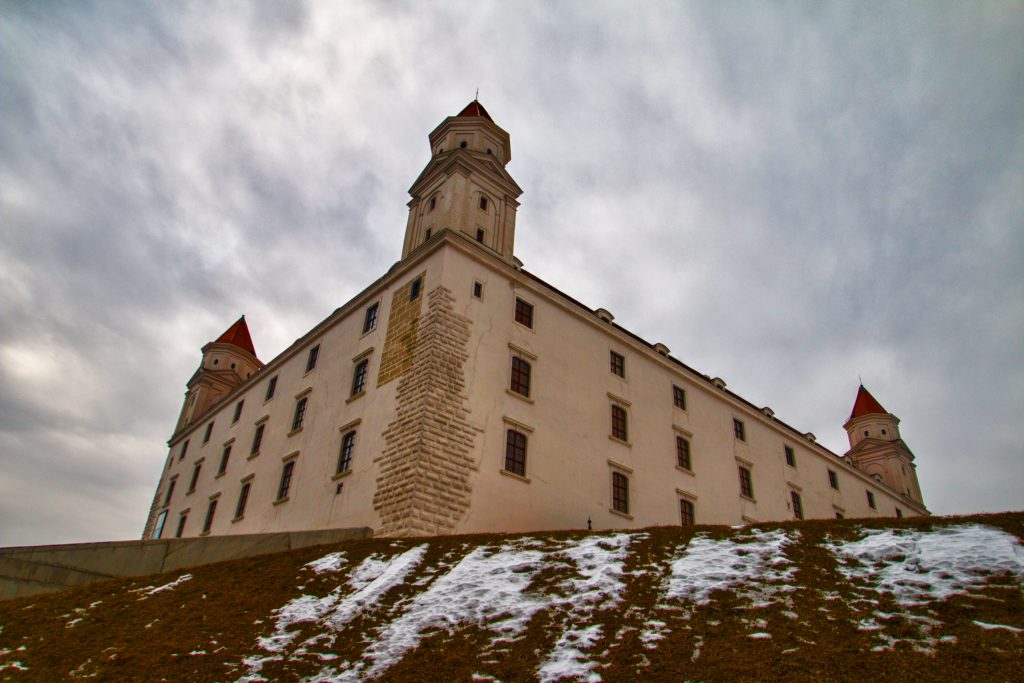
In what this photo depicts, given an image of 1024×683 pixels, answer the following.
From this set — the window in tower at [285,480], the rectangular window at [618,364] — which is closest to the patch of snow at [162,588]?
the window in tower at [285,480]

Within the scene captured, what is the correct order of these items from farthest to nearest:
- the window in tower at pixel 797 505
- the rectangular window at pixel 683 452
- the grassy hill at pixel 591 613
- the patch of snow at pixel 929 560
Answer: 1. the window in tower at pixel 797 505
2. the rectangular window at pixel 683 452
3. the patch of snow at pixel 929 560
4. the grassy hill at pixel 591 613

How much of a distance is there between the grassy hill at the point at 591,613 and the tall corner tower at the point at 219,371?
3071 centimetres

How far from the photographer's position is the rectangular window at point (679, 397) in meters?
33.8

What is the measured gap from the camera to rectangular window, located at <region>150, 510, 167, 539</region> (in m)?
40.3

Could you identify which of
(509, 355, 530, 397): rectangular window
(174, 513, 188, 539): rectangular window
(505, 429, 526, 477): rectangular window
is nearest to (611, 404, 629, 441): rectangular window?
(509, 355, 530, 397): rectangular window

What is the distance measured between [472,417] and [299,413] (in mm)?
10830

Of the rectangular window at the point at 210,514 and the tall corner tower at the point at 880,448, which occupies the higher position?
the tall corner tower at the point at 880,448

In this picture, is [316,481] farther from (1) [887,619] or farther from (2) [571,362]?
(1) [887,619]

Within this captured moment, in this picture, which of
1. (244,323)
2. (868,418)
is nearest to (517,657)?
(244,323)

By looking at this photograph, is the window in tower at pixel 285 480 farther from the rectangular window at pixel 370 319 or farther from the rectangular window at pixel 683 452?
the rectangular window at pixel 683 452

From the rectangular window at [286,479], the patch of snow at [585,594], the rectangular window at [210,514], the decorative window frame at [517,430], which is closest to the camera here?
the patch of snow at [585,594]

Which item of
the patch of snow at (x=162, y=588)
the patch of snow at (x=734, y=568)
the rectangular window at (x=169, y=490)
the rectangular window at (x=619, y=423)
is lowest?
the patch of snow at (x=162, y=588)

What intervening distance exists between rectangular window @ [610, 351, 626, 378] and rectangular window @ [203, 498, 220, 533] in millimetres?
20304

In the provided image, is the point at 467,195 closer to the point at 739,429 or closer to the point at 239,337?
the point at 739,429
